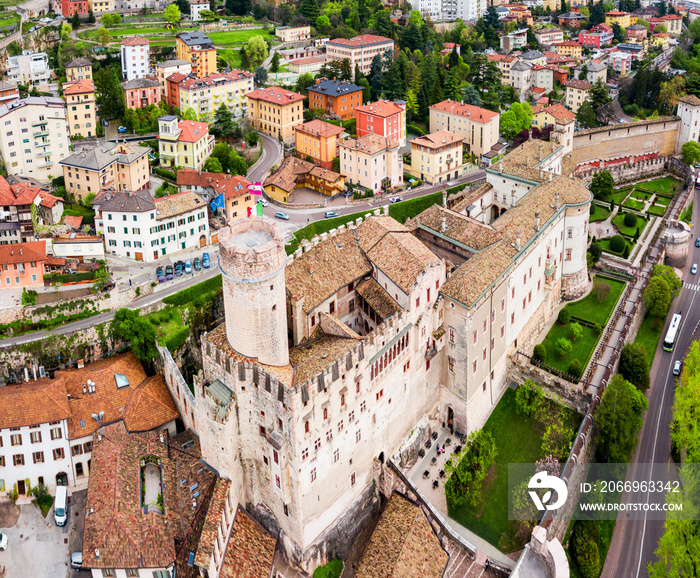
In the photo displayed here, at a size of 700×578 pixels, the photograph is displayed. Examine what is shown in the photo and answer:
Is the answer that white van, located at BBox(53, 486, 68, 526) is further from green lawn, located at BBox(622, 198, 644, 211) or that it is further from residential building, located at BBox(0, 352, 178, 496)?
green lawn, located at BBox(622, 198, 644, 211)

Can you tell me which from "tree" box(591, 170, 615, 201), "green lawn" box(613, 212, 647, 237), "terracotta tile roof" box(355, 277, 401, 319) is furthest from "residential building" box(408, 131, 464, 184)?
"terracotta tile roof" box(355, 277, 401, 319)

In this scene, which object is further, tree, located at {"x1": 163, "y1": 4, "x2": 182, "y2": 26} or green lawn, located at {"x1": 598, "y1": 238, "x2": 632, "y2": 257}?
tree, located at {"x1": 163, "y1": 4, "x2": 182, "y2": 26}

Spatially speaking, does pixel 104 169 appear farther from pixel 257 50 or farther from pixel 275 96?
pixel 257 50

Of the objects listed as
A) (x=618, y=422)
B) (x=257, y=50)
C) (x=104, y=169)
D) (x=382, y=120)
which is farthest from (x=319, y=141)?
(x=618, y=422)

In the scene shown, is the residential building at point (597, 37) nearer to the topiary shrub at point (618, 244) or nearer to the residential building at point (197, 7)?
the residential building at point (197, 7)

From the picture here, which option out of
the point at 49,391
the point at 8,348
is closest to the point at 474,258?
the point at 49,391
